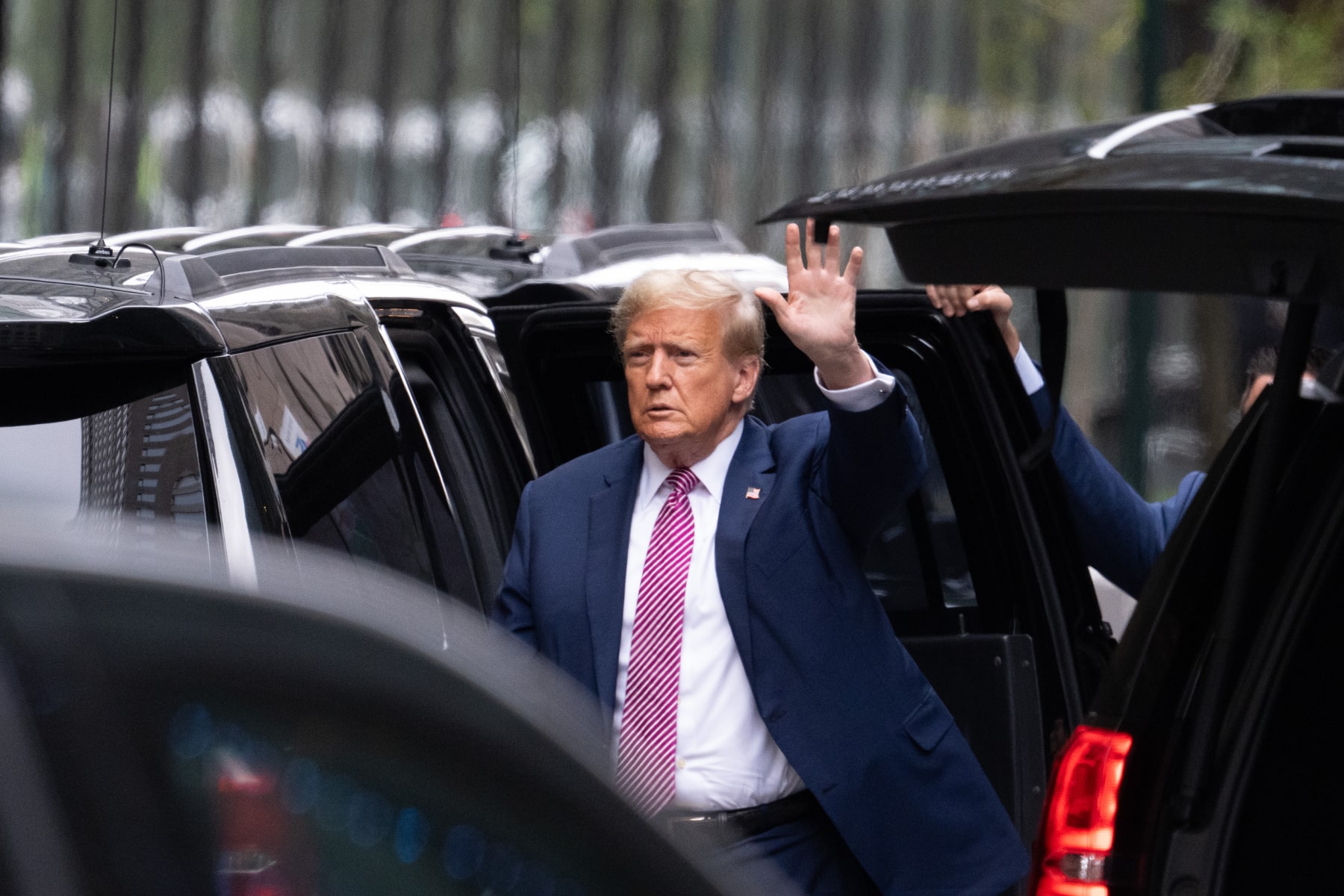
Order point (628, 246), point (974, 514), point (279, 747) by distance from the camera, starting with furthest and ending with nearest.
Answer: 1. point (628, 246)
2. point (974, 514)
3. point (279, 747)

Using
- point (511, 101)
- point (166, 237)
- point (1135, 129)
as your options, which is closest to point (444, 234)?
point (166, 237)

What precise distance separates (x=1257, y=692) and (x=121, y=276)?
1748 millimetres

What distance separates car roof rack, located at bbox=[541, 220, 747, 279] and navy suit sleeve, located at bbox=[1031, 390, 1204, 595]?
1309 millimetres

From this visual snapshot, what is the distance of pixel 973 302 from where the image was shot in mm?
3736

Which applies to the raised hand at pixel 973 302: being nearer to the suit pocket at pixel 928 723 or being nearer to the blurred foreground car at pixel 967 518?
the blurred foreground car at pixel 967 518

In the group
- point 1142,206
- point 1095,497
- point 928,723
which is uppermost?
point 1142,206

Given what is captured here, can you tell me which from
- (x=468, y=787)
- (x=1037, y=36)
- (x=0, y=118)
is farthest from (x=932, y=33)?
(x=468, y=787)

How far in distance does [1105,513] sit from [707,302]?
1179mm

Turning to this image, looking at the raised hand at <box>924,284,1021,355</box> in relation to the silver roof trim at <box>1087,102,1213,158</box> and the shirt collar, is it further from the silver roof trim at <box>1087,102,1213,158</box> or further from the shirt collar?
the silver roof trim at <box>1087,102,1213,158</box>

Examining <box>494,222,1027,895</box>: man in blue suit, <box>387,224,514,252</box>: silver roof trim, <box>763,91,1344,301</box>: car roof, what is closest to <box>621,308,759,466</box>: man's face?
<box>494,222,1027,895</box>: man in blue suit

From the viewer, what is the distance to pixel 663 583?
314 cm

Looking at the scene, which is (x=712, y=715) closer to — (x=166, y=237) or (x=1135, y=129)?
(x=1135, y=129)

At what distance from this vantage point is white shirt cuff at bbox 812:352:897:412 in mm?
3006

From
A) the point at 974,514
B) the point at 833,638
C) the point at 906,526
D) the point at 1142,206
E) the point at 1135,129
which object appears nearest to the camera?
the point at 1142,206
